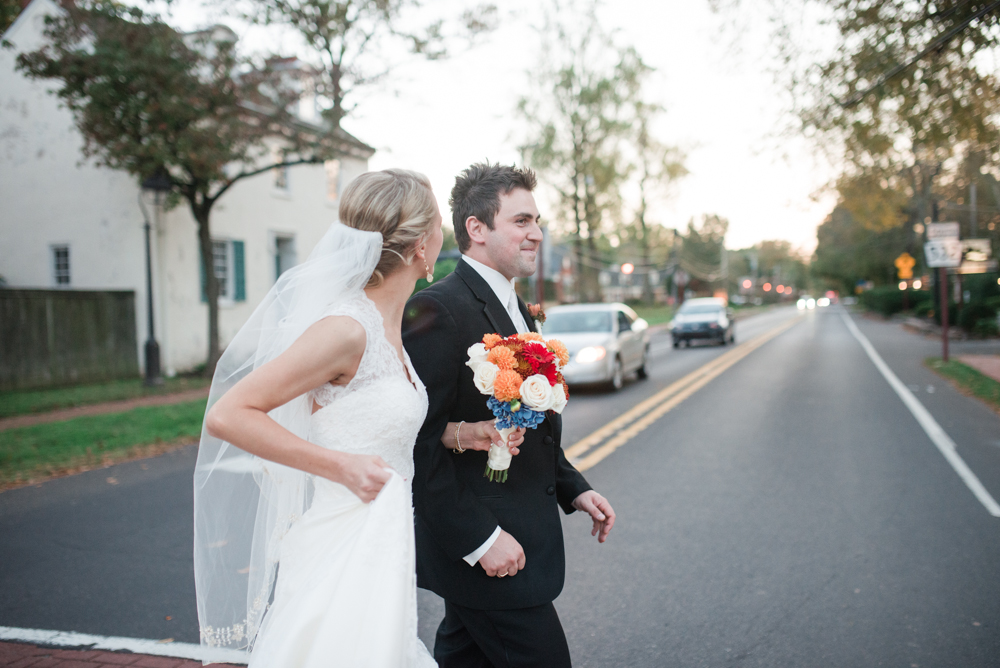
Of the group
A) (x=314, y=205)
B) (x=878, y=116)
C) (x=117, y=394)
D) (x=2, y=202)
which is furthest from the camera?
(x=314, y=205)

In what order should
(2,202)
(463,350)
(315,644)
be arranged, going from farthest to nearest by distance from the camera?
(2,202)
(463,350)
(315,644)

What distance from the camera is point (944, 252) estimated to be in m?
16.6

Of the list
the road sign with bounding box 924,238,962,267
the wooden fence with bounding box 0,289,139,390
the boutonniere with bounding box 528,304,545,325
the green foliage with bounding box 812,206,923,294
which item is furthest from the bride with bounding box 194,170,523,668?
the green foliage with bounding box 812,206,923,294

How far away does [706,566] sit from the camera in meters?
4.78

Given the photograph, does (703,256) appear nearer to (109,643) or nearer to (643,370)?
(643,370)

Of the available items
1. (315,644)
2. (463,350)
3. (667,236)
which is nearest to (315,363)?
(463,350)

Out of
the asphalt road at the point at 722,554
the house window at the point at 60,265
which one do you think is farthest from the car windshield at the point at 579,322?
the house window at the point at 60,265

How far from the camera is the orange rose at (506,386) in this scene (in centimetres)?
198

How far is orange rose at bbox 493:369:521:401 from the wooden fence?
1665cm

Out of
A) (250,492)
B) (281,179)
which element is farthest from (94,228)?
(250,492)

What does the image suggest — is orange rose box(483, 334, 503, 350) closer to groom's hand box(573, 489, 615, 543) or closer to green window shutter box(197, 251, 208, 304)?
groom's hand box(573, 489, 615, 543)

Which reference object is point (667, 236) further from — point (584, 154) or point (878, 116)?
point (878, 116)

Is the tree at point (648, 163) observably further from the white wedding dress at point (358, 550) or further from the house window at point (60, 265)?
the white wedding dress at point (358, 550)

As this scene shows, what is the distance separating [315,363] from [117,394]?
47.9ft
